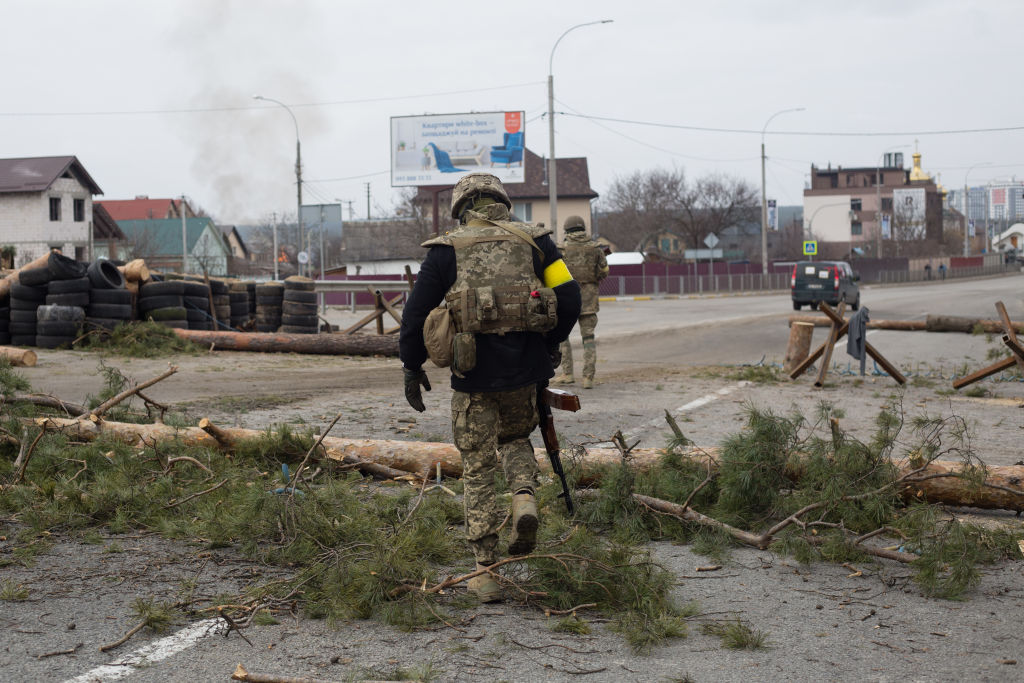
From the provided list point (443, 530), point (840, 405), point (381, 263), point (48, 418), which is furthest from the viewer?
point (381, 263)

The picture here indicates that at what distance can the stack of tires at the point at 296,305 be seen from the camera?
18750 mm

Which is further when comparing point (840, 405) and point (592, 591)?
point (840, 405)

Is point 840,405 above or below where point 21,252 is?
below

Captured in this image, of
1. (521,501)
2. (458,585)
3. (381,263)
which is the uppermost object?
(381,263)

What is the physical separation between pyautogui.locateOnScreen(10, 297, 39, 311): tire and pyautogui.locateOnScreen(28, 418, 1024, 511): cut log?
9926mm

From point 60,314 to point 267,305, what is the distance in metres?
4.77

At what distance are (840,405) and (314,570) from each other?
7.55 m

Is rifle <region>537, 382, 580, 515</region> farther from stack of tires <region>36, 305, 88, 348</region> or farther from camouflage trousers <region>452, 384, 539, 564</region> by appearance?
stack of tires <region>36, 305, 88, 348</region>

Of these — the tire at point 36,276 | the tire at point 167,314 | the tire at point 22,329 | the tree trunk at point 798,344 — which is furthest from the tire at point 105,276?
the tree trunk at point 798,344

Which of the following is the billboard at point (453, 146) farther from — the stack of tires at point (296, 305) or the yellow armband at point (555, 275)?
the yellow armband at point (555, 275)

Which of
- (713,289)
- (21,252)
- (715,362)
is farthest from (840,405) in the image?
(21,252)

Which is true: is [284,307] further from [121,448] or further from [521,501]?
[521,501]

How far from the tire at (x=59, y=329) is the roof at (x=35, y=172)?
4093 centimetres

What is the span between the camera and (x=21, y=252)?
5209 centimetres
